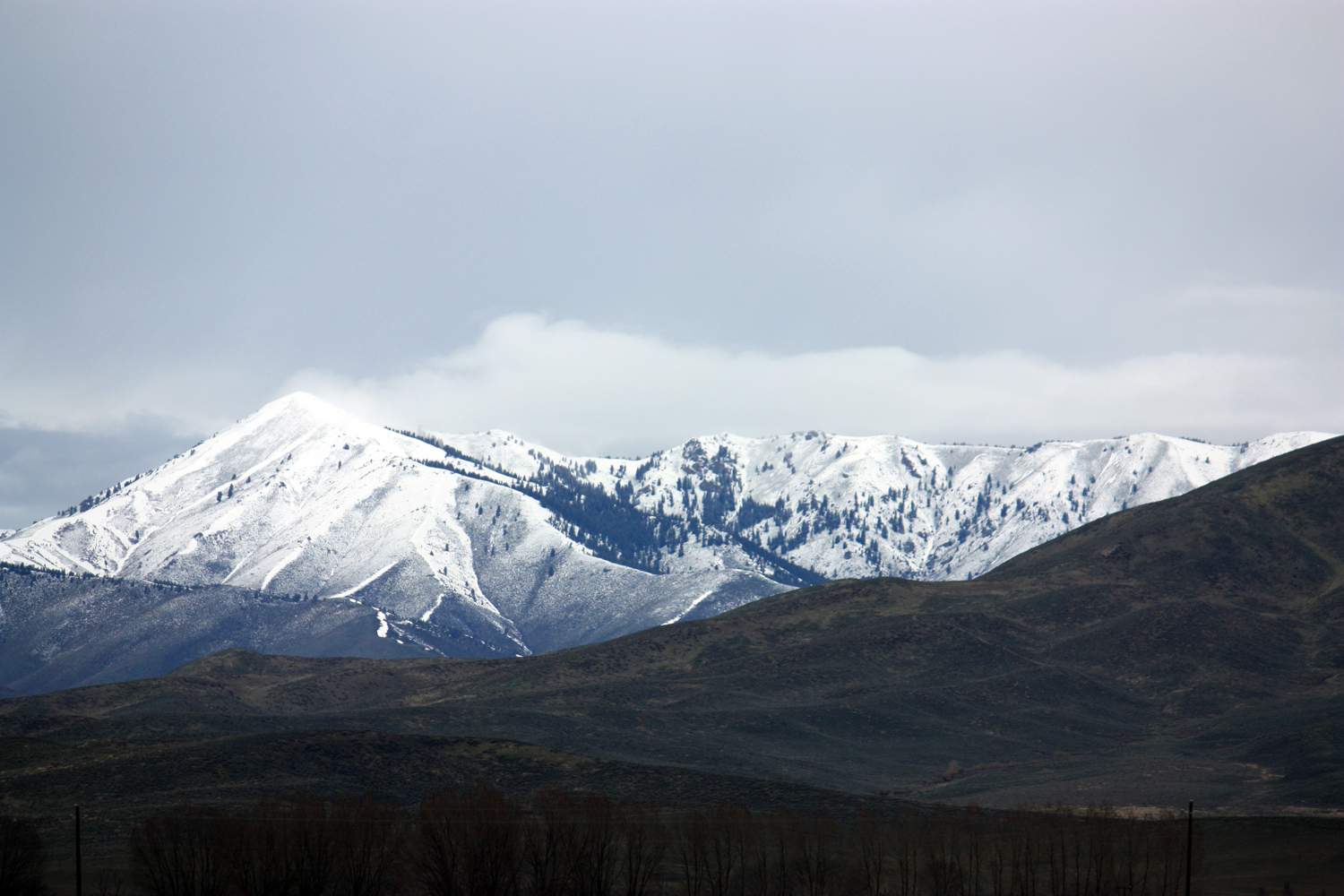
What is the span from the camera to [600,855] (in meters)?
94.9

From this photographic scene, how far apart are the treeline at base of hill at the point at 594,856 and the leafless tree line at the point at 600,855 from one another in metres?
0.15

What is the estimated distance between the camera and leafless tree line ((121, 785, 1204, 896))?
301 ft

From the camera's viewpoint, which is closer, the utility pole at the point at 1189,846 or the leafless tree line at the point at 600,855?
the utility pole at the point at 1189,846

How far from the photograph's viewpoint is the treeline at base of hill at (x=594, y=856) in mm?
91562

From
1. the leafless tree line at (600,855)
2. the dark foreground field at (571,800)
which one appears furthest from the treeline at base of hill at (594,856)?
the dark foreground field at (571,800)

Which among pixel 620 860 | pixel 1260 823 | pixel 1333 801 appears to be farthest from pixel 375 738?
pixel 1333 801

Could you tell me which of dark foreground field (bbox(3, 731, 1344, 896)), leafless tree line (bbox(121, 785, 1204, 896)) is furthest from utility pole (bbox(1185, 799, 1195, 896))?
dark foreground field (bbox(3, 731, 1344, 896))

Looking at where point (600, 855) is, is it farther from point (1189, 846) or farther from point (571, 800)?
point (1189, 846)

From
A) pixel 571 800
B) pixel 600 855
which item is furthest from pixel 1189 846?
pixel 571 800

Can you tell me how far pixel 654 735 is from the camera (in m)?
199

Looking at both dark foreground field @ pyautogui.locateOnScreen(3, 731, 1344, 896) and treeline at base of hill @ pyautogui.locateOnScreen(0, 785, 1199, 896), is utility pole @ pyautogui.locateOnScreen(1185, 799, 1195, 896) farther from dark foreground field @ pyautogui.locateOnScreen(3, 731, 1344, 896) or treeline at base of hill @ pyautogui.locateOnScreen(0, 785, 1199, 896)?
dark foreground field @ pyautogui.locateOnScreen(3, 731, 1344, 896)

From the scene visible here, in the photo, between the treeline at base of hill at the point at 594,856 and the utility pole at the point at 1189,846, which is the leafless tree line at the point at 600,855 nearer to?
the treeline at base of hill at the point at 594,856

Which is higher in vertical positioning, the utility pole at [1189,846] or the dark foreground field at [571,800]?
the utility pole at [1189,846]

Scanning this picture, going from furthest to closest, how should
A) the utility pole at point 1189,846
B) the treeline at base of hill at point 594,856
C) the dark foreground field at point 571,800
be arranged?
the dark foreground field at point 571,800
the treeline at base of hill at point 594,856
the utility pole at point 1189,846
